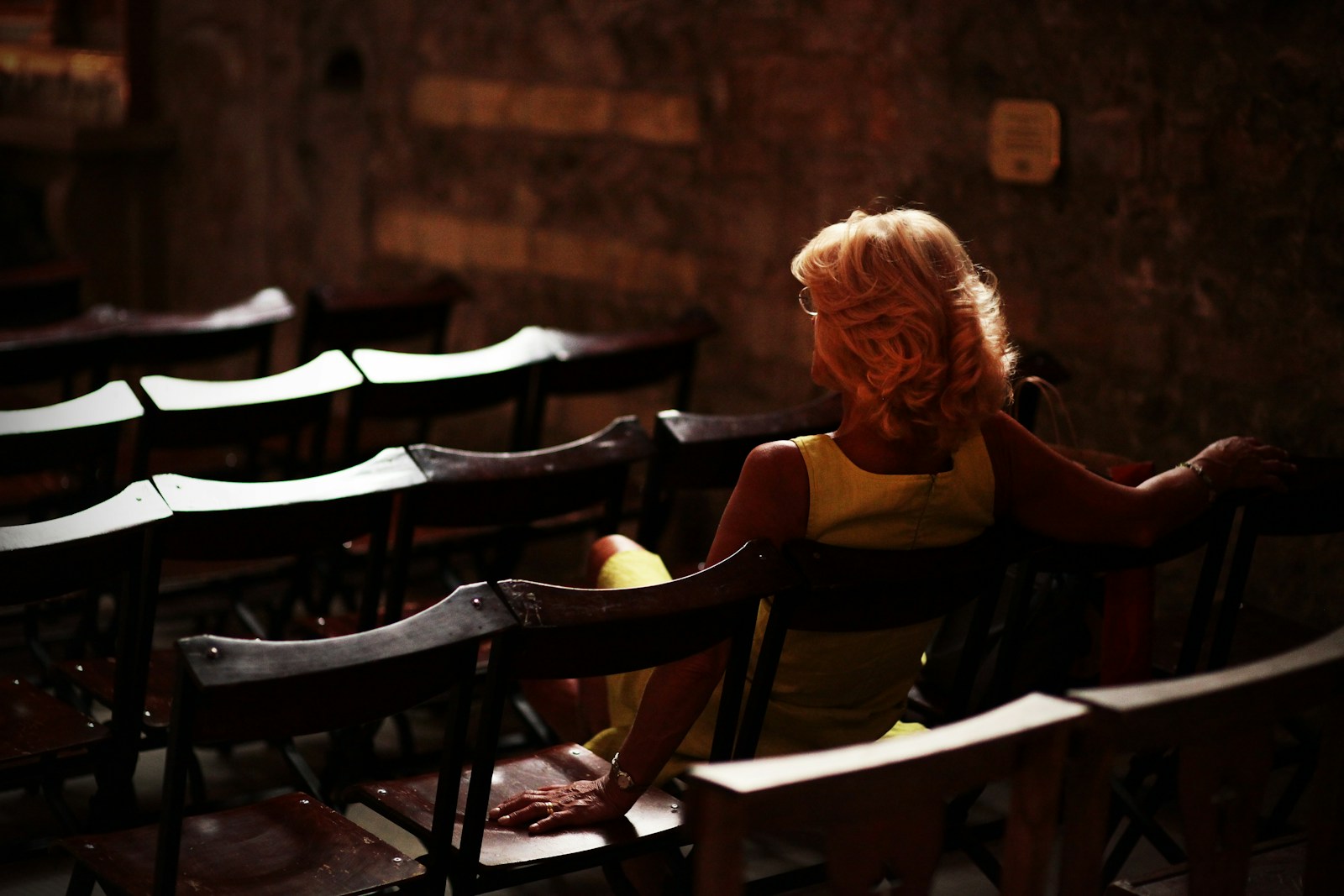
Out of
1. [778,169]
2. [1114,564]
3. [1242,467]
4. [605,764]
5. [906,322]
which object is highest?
[778,169]

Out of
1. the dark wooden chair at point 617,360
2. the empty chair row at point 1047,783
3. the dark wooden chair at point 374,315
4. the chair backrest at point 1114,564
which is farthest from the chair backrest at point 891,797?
the dark wooden chair at point 374,315

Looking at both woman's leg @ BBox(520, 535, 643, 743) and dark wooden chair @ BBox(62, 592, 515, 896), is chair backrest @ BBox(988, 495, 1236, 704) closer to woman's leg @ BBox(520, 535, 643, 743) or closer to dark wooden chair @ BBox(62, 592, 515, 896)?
woman's leg @ BBox(520, 535, 643, 743)

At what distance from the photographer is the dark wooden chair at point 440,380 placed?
3.14 metres

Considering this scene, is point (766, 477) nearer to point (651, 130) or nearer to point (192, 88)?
point (651, 130)

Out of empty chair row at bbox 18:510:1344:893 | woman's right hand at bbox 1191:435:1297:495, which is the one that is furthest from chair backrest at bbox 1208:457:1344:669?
empty chair row at bbox 18:510:1344:893

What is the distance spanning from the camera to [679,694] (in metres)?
2.06

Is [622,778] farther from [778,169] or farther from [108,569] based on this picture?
[778,169]

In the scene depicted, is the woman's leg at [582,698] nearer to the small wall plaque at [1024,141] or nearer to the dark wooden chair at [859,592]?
the dark wooden chair at [859,592]

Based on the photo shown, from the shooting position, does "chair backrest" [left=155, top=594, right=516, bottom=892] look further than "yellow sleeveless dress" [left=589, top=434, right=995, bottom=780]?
No

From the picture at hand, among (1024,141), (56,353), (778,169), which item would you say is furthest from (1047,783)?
(778,169)

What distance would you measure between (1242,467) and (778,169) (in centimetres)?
226

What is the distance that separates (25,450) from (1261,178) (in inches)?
101

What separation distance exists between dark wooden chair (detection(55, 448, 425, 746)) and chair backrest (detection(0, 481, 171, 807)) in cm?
4

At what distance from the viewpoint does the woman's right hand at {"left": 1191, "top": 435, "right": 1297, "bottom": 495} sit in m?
2.33
